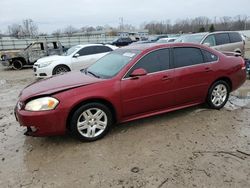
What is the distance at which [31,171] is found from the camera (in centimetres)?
327

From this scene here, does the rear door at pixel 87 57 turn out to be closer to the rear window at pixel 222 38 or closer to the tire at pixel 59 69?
the tire at pixel 59 69

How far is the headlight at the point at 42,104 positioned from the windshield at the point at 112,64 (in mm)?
1057

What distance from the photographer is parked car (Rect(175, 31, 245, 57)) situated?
10172 millimetres

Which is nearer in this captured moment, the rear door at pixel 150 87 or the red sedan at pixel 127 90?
the red sedan at pixel 127 90

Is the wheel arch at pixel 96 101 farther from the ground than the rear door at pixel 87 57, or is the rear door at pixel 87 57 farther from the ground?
the rear door at pixel 87 57

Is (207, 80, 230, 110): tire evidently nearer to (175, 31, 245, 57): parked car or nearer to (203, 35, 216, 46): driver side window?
(175, 31, 245, 57): parked car

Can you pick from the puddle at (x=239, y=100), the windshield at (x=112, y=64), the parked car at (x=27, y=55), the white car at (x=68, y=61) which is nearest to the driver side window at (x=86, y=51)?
the white car at (x=68, y=61)

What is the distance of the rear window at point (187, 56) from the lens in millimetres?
4738

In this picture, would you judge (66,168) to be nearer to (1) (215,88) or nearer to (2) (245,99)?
(1) (215,88)

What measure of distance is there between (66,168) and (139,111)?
1.67 m

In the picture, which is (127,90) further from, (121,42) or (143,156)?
(121,42)

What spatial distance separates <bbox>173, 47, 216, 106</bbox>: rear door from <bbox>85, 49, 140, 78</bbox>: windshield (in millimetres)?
929

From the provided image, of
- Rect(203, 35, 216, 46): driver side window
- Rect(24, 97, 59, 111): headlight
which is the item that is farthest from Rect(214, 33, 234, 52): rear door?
Rect(24, 97, 59, 111): headlight

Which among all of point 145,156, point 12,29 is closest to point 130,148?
point 145,156
